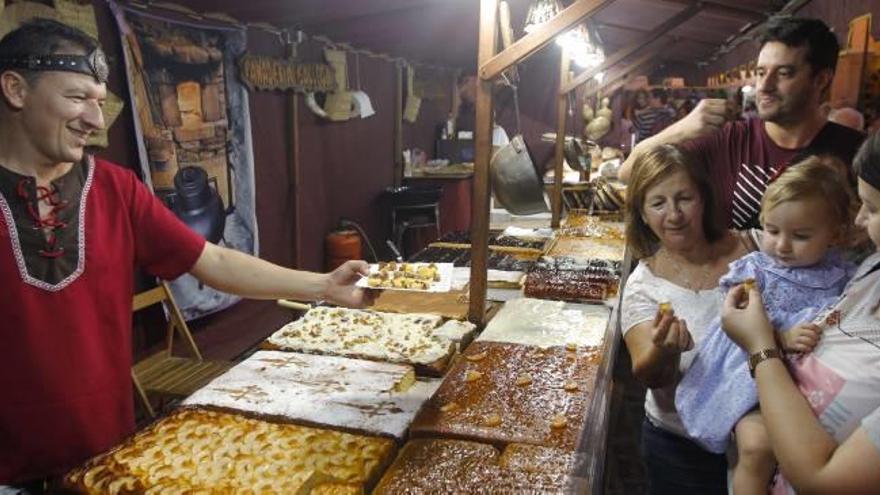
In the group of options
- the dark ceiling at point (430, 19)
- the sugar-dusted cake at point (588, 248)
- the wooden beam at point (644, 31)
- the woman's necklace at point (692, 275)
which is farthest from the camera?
the wooden beam at point (644, 31)

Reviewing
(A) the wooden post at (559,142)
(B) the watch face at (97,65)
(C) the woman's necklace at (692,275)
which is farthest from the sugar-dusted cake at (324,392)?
(A) the wooden post at (559,142)

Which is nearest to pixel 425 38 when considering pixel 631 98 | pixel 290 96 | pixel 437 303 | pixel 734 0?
pixel 290 96

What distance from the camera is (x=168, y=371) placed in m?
4.16

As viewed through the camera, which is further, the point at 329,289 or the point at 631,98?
the point at 631,98

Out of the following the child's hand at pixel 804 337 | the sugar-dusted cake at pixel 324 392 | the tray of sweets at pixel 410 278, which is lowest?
the sugar-dusted cake at pixel 324 392

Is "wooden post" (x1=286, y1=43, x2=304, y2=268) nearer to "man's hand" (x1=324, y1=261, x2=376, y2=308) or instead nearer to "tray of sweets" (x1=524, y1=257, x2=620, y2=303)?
"tray of sweets" (x1=524, y1=257, x2=620, y2=303)

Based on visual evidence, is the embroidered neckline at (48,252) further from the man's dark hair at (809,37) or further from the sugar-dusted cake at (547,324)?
the man's dark hair at (809,37)

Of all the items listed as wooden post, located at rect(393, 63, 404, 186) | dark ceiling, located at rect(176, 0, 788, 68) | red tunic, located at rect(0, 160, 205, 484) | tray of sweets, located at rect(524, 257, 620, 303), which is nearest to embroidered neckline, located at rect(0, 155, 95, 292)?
red tunic, located at rect(0, 160, 205, 484)

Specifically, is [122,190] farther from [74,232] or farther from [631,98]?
[631,98]

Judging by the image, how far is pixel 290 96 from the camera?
6.92m

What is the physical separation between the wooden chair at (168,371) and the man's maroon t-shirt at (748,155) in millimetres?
3273

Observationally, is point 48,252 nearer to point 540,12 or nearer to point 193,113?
point 540,12

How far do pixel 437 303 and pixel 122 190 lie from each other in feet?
6.19

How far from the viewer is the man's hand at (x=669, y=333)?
1.93 m
